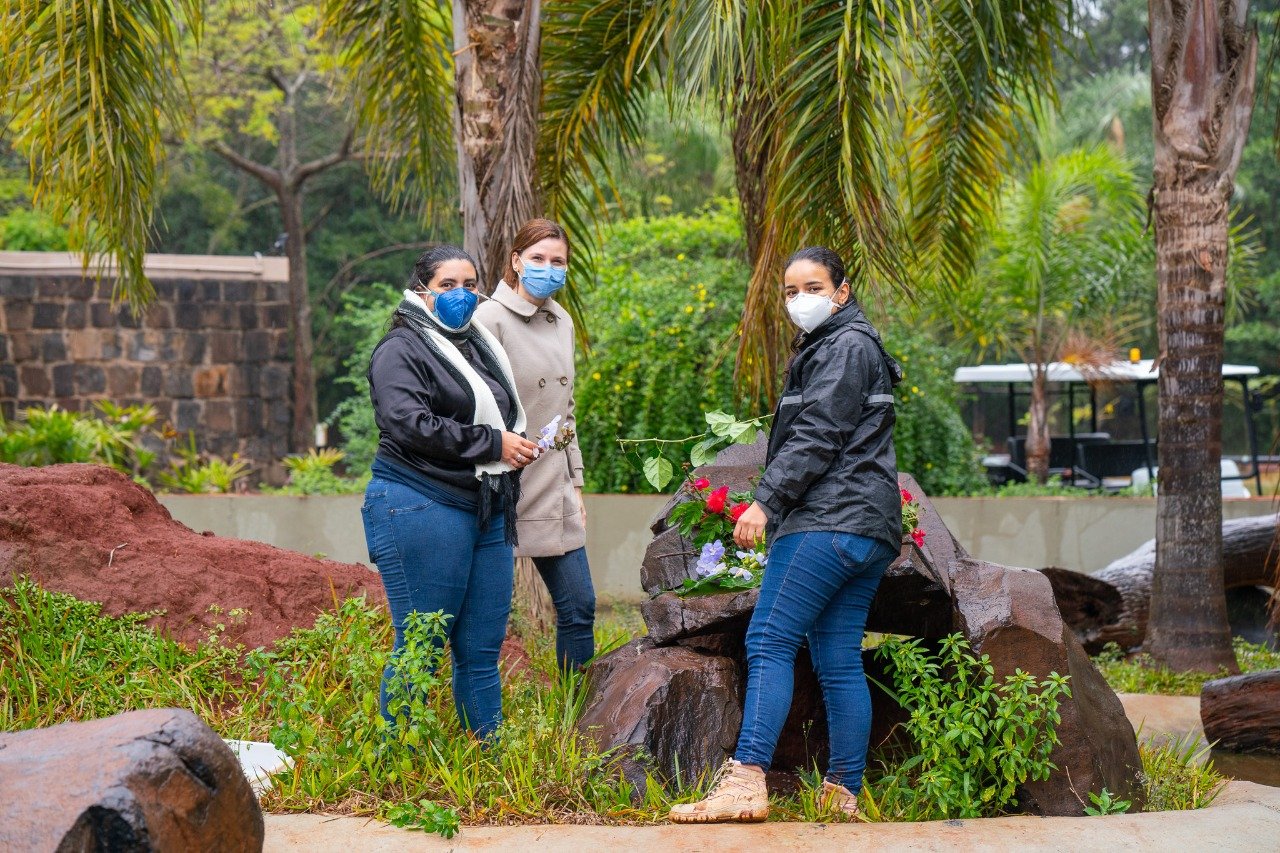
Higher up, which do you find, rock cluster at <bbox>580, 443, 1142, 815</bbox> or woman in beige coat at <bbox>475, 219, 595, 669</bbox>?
woman in beige coat at <bbox>475, 219, 595, 669</bbox>

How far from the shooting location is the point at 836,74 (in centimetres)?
577

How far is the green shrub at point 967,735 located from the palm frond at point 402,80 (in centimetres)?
509

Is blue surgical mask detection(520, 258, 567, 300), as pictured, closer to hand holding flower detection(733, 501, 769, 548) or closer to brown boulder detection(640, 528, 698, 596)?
brown boulder detection(640, 528, 698, 596)

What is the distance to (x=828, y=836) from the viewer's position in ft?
12.3

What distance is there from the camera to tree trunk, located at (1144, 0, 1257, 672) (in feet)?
23.6

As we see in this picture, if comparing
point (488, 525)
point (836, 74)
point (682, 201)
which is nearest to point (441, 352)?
point (488, 525)

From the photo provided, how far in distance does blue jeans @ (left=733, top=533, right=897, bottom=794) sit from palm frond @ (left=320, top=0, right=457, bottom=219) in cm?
496

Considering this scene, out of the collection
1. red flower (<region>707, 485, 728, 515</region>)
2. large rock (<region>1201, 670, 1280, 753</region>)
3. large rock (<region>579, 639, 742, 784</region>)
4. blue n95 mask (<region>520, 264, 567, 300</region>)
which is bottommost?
large rock (<region>1201, 670, 1280, 753</region>)

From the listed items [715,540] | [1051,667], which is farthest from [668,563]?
[1051,667]

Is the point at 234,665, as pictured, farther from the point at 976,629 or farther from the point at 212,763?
the point at 976,629


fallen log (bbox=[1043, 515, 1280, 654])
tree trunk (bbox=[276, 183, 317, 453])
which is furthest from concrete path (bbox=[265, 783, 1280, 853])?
tree trunk (bbox=[276, 183, 317, 453])

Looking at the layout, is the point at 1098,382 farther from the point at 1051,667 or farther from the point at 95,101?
the point at 95,101

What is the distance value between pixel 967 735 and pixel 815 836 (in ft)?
2.21

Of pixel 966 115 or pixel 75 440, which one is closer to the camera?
pixel 966 115
